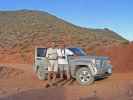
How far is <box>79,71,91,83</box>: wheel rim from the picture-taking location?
15.6 metres

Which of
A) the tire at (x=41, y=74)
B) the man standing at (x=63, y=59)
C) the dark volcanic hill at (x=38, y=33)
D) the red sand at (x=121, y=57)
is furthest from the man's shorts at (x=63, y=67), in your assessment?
the dark volcanic hill at (x=38, y=33)

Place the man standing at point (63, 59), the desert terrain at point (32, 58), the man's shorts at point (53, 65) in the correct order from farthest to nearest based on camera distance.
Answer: the man's shorts at point (53, 65) < the man standing at point (63, 59) < the desert terrain at point (32, 58)

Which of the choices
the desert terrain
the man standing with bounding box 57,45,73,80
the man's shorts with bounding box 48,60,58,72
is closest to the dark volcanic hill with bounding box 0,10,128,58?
the desert terrain

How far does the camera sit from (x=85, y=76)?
15641mm

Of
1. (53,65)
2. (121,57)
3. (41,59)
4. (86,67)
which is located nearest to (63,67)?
(53,65)

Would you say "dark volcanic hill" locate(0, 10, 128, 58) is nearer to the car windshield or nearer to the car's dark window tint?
the car's dark window tint

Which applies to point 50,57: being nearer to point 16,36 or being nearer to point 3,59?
point 3,59

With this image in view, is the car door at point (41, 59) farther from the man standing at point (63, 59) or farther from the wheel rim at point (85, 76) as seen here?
the wheel rim at point (85, 76)

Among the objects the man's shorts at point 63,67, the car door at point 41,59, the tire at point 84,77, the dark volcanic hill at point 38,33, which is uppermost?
the dark volcanic hill at point 38,33

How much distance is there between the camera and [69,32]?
217 feet

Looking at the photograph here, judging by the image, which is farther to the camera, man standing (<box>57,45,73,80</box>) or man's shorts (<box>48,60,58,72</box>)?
man's shorts (<box>48,60,58,72</box>)

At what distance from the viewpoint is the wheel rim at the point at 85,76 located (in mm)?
15586

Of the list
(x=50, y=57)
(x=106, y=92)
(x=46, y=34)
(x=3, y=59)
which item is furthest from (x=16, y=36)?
(x=106, y=92)

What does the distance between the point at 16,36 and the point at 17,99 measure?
5116 centimetres
